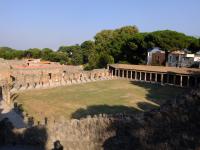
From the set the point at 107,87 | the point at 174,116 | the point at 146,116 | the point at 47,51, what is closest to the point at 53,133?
the point at 146,116

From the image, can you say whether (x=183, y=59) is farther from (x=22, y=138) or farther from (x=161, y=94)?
(x=22, y=138)

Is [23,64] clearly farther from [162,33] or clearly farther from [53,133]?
[53,133]

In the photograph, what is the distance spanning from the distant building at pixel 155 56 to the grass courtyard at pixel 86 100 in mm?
13023

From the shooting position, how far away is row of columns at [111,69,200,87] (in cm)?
3944

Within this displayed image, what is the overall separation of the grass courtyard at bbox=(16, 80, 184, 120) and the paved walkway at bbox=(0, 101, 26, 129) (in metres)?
1.18

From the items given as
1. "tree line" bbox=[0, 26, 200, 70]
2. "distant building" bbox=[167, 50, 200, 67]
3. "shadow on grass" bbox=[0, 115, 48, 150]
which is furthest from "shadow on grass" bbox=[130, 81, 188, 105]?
"shadow on grass" bbox=[0, 115, 48, 150]

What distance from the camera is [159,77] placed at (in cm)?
4447

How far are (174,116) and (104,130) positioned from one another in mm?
3319

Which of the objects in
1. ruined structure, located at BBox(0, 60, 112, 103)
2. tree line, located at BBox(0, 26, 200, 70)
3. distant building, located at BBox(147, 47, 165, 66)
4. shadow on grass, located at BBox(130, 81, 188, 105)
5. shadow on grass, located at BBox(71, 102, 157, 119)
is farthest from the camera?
distant building, located at BBox(147, 47, 165, 66)

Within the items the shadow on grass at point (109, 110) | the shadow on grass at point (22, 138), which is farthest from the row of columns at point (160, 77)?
the shadow on grass at point (22, 138)

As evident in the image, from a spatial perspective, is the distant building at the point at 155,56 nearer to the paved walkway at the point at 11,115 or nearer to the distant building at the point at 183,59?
the distant building at the point at 183,59

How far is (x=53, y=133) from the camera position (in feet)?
45.9

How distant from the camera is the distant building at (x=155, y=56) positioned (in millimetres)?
49700

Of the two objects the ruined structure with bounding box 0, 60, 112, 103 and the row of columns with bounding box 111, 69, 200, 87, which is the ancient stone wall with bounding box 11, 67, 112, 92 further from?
the row of columns with bounding box 111, 69, 200, 87
